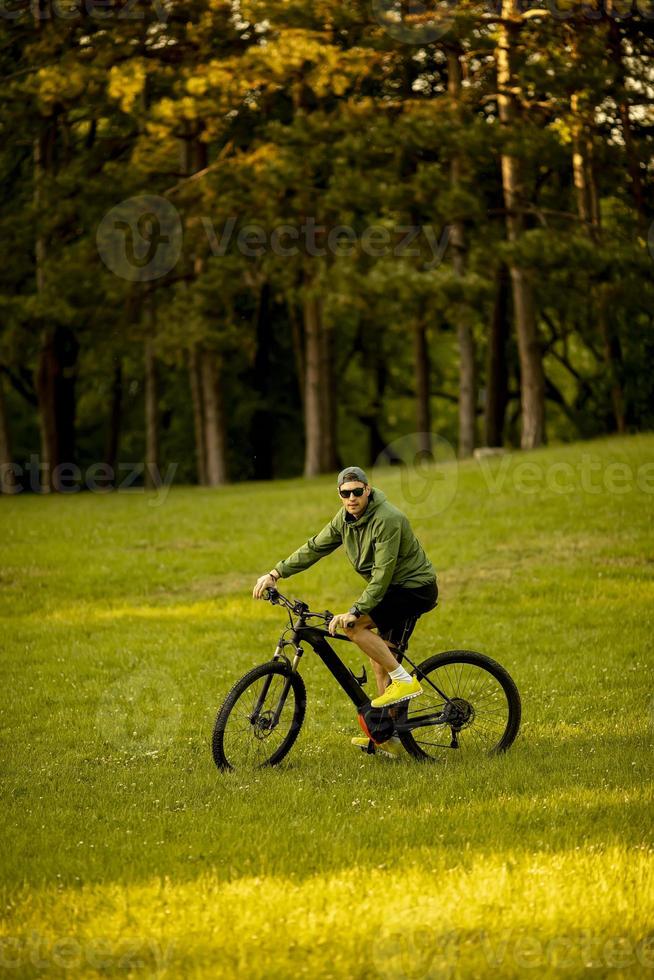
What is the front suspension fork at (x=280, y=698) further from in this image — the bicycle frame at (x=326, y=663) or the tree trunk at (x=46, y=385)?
the tree trunk at (x=46, y=385)

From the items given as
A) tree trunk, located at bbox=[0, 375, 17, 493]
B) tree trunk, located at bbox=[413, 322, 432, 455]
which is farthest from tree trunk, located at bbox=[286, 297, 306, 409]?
tree trunk, located at bbox=[0, 375, 17, 493]

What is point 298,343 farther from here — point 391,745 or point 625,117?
point 391,745

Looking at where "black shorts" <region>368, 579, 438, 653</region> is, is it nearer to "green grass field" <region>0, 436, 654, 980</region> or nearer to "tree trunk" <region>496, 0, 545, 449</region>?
"green grass field" <region>0, 436, 654, 980</region>

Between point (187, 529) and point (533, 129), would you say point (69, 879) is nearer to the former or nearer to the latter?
point (187, 529)

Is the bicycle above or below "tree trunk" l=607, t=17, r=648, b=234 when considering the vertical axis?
below

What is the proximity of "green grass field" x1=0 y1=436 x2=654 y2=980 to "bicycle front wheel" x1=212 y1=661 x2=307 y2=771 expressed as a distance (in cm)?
18

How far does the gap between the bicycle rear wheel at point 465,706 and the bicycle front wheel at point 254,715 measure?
2.70 feet

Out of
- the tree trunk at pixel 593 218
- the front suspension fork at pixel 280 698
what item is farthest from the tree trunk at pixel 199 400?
the front suspension fork at pixel 280 698

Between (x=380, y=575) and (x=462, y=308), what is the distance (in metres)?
21.0

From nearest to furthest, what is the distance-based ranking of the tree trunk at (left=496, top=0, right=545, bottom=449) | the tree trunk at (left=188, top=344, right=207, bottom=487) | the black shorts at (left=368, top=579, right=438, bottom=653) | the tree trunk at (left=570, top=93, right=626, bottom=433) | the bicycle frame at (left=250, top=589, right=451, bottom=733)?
the bicycle frame at (left=250, top=589, right=451, bottom=733) < the black shorts at (left=368, top=579, right=438, bottom=653) < the tree trunk at (left=570, top=93, right=626, bottom=433) < the tree trunk at (left=496, top=0, right=545, bottom=449) < the tree trunk at (left=188, top=344, right=207, bottom=487)

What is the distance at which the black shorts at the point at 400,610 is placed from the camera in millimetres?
8102

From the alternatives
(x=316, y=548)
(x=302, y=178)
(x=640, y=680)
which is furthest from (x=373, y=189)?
(x=316, y=548)

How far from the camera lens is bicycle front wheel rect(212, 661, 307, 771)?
7.84 m

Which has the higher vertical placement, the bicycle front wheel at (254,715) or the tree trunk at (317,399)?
the tree trunk at (317,399)
